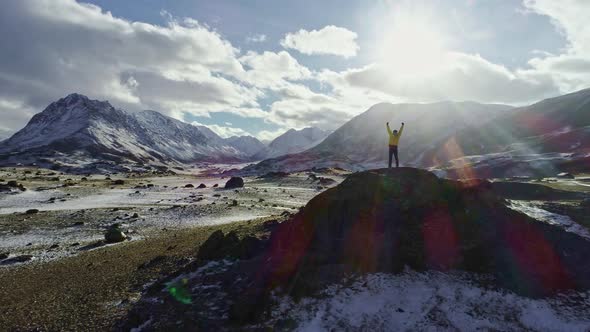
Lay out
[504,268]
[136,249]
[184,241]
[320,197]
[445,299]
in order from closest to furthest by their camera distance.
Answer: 1. [445,299]
2. [504,268]
3. [320,197]
4. [136,249]
5. [184,241]

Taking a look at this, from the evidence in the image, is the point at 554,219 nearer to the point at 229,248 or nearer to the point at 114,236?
the point at 229,248

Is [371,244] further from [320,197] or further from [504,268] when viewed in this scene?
[504,268]

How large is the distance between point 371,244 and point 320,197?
4837 mm

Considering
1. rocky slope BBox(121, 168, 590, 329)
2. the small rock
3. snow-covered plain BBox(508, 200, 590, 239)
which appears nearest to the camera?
rocky slope BBox(121, 168, 590, 329)

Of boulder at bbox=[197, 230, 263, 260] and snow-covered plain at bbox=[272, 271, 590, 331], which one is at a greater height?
boulder at bbox=[197, 230, 263, 260]

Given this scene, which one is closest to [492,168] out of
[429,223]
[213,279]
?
[429,223]

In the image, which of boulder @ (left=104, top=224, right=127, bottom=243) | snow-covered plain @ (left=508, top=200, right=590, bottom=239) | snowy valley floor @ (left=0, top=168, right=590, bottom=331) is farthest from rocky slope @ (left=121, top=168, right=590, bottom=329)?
boulder @ (left=104, top=224, right=127, bottom=243)

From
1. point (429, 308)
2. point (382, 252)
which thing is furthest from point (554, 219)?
point (429, 308)

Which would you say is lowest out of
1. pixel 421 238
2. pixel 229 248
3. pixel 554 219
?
pixel 229 248

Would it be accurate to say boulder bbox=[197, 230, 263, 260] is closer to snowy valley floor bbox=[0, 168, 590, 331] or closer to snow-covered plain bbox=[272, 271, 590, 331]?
snowy valley floor bbox=[0, 168, 590, 331]

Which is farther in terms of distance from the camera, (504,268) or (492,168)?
(492,168)

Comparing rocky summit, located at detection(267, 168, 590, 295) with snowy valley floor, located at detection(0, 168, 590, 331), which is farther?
Result: rocky summit, located at detection(267, 168, 590, 295)

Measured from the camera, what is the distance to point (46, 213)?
4906 centimetres

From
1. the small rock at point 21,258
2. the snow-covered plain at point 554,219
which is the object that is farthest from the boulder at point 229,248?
the snow-covered plain at point 554,219
